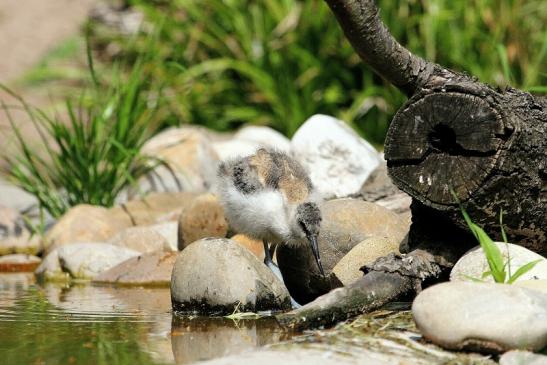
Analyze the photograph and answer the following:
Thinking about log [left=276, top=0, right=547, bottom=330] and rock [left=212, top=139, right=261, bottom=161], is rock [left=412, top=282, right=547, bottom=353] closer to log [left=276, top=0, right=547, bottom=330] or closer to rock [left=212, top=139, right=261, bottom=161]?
log [left=276, top=0, right=547, bottom=330]

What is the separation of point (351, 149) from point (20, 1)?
1002 centimetres

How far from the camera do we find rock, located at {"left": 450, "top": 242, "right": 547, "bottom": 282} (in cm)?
530

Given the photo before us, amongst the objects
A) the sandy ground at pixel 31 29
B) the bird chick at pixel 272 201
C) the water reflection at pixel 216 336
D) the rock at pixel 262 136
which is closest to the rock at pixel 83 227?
the bird chick at pixel 272 201

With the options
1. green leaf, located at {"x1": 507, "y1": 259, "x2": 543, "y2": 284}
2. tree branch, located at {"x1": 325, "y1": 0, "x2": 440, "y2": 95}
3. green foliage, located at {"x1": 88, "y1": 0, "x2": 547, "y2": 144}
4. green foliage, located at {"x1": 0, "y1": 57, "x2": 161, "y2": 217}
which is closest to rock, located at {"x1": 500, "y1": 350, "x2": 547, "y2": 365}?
green leaf, located at {"x1": 507, "y1": 259, "x2": 543, "y2": 284}

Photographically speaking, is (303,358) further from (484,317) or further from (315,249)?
(315,249)

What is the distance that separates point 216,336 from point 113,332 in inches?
23.2

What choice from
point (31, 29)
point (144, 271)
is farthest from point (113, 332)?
point (31, 29)

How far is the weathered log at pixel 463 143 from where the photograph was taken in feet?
17.5

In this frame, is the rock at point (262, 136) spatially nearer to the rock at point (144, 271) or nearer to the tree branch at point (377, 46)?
the rock at point (144, 271)

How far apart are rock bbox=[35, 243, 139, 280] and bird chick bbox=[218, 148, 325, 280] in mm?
1633

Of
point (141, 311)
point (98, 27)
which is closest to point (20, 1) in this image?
point (98, 27)

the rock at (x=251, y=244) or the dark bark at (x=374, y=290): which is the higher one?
the rock at (x=251, y=244)

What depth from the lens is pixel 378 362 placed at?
13.8 ft

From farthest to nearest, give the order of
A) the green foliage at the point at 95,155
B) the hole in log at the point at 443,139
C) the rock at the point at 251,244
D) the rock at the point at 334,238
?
the green foliage at the point at 95,155 → the rock at the point at 251,244 → the rock at the point at 334,238 → the hole in log at the point at 443,139
